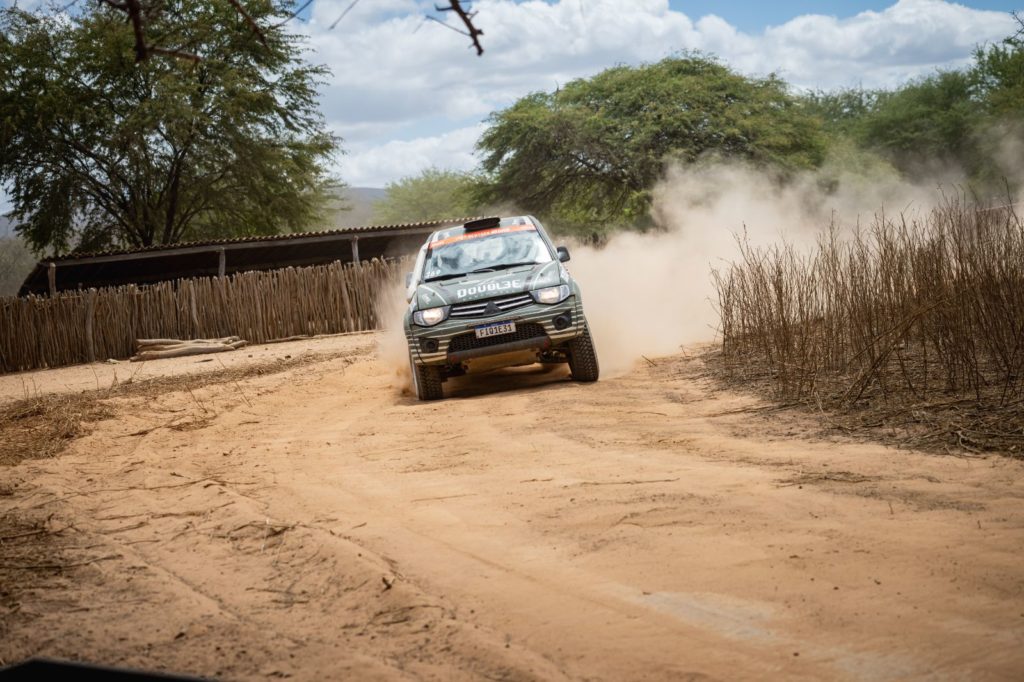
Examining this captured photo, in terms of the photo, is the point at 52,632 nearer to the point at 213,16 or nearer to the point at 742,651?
the point at 742,651

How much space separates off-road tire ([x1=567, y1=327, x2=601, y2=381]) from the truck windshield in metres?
1.14

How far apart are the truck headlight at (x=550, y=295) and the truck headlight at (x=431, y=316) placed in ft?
3.22

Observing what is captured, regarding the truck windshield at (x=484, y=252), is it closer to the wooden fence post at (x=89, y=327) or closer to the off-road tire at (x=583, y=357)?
the off-road tire at (x=583, y=357)

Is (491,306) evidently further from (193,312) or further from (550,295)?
(193,312)

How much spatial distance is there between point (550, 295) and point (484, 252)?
1436 millimetres

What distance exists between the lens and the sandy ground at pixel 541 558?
3719 mm

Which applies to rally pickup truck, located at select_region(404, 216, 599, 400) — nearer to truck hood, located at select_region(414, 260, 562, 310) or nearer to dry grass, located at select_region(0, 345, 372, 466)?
truck hood, located at select_region(414, 260, 562, 310)

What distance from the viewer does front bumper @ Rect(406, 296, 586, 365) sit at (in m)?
10.9

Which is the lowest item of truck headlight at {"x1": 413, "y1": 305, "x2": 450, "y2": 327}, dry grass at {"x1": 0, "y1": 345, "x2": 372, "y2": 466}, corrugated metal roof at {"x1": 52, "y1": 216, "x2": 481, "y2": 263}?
dry grass at {"x1": 0, "y1": 345, "x2": 372, "y2": 466}

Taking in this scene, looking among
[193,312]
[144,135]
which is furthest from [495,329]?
[144,135]

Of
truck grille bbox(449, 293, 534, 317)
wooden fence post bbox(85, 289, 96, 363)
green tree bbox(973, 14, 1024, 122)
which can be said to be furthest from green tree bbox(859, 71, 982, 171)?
truck grille bbox(449, 293, 534, 317)

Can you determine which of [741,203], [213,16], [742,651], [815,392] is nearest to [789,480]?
[742,651]

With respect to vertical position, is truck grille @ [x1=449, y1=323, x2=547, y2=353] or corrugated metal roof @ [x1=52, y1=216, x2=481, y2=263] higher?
corrugated metal roof @ [x1=52, y1=216, x2=481, y2=263]

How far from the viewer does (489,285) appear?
1116 centimetres
